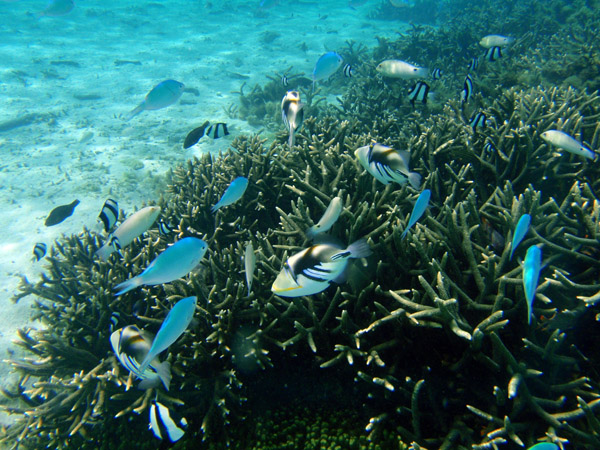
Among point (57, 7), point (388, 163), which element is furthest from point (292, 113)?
point (57, 7)

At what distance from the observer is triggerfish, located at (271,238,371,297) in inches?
66.2

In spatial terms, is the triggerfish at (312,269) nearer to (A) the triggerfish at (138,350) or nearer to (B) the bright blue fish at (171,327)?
(B) the bright blue fish at (171,327)

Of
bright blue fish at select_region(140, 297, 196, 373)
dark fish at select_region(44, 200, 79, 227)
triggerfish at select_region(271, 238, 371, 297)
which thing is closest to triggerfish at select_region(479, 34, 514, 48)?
triggerfish at select_region(271, 238, 371, 297)

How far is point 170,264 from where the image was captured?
2174mm

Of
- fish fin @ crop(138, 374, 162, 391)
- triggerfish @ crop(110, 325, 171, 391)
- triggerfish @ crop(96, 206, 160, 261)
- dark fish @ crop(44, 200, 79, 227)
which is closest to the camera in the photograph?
triggerfish @ crop(110, 325, 171, 391)

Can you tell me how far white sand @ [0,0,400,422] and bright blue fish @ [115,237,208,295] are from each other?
3.97 metres

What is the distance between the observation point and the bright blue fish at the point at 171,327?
186cm

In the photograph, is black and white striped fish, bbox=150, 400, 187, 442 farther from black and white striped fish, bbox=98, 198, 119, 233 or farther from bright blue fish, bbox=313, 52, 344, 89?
bright blue fish, bbox=313, 52, 344, 89

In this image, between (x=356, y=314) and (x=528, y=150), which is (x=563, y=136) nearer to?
(x=528, y=150)

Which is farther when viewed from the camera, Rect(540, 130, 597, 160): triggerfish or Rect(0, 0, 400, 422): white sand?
Rect(0, 0, 400, 422): white sand

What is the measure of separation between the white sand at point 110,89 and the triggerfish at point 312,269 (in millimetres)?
Result: 4978

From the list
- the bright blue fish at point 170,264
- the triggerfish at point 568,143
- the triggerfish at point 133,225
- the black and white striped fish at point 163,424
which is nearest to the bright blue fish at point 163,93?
the triggerfish at point 133,225

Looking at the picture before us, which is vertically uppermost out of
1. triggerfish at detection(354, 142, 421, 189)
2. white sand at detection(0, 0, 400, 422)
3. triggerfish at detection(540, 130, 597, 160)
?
triggerfish at detection(354, 142, 421, 189)

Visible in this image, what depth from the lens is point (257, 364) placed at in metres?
2.80
